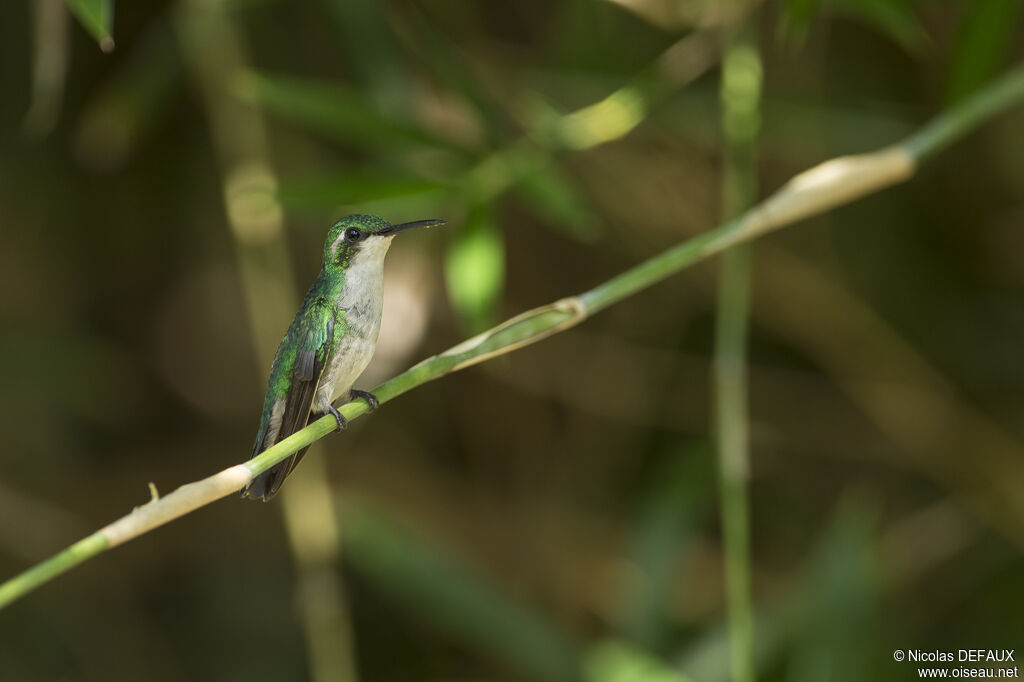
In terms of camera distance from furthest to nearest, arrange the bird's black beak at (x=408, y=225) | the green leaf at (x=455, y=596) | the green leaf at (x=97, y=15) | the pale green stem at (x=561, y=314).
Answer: the green leaf at (x=455, y=596)
the green leaf at (x=97, y=15)
the bird's black beak at (x=408, y=225)
the pale green stem at (x=561, y=314)

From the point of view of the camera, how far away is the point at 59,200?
318 centimetres

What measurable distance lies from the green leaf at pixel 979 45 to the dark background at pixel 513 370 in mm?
697

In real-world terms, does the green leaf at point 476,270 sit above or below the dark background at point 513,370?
below

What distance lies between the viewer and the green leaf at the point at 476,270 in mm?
1892

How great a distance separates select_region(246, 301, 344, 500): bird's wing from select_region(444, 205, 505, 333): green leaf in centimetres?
41

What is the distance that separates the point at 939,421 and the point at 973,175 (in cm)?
81

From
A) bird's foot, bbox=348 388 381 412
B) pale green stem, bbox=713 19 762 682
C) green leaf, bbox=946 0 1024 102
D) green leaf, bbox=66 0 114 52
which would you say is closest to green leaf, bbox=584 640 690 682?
pale green stem, bbox=713 19 762 682

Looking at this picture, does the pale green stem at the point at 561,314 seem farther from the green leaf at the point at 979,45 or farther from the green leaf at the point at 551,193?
the green leaf at the point at 551,193

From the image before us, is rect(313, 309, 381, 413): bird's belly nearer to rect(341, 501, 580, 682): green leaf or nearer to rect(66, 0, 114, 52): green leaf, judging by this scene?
rect(66, 0, 114, 52): green leaf

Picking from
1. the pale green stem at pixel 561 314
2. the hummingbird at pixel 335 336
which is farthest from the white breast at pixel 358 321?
the pale green stem at pixel 561 314

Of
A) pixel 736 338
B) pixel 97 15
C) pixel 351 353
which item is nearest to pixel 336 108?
pixel 97 15

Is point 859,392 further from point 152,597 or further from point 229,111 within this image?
point 152,597

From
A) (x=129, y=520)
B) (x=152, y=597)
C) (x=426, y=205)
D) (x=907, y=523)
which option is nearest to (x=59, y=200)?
(x=152, y=597)

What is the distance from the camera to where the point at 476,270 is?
192 cm
